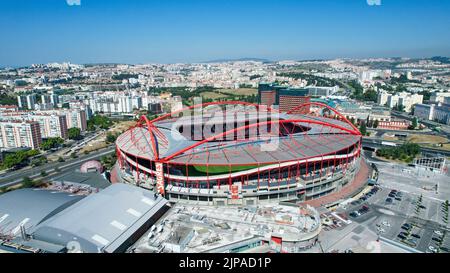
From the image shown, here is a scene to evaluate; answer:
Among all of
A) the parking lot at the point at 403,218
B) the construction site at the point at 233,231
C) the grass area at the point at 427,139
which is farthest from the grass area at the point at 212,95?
the construction site at the point at 233,231

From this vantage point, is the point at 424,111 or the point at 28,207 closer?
the point at 28,207

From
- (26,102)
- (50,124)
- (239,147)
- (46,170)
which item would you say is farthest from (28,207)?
(26,102)

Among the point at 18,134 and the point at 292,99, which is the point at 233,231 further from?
the point at 292,99

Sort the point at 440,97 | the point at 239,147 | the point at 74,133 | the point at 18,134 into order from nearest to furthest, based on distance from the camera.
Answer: the point at 239,147 < the point at 18,134 < the point at 74,133 < the point at 440,97

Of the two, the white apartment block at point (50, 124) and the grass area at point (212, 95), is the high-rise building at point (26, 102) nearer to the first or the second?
the white apartment block at point (50, 124)

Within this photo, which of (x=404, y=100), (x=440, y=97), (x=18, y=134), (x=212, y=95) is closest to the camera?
(x=18, y=134)

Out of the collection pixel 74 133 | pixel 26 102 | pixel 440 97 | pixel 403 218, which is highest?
pixel 440 97
